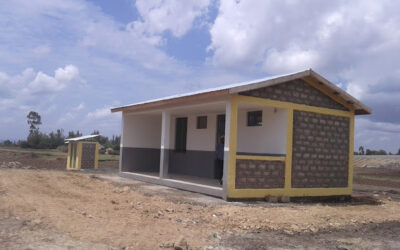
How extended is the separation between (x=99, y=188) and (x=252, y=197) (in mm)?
5127

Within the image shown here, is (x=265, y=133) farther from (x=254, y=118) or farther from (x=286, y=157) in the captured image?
(x=286, y=157)

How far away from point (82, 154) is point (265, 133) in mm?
12799

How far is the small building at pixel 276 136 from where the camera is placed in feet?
38.0

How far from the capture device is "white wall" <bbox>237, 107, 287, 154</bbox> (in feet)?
42.2

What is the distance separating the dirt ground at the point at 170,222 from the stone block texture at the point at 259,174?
60 cm

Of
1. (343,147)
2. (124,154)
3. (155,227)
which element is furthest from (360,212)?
(124,154)

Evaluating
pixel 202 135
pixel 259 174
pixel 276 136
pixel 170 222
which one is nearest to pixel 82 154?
pixel 202 135

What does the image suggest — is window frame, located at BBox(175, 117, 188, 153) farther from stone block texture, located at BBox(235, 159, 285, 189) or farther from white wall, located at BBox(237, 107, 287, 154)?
stone block texture, located at BBox(235, 159, 285, 189)

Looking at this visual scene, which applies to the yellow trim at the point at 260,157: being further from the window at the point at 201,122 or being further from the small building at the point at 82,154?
the small building at the point at 82,154

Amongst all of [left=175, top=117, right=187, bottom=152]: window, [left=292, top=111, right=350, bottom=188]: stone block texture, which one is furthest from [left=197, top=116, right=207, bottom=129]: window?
[left=292, top=111, right=350, bottom=188]: stone block texture

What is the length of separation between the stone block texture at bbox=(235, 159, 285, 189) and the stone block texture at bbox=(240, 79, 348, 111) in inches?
77.1

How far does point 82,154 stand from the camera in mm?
22906

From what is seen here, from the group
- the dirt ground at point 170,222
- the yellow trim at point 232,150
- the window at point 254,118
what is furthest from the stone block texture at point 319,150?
the yellow trim at point 232,150

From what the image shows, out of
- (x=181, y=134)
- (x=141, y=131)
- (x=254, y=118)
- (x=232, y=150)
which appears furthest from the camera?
(x=141, y=131)
